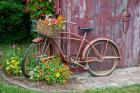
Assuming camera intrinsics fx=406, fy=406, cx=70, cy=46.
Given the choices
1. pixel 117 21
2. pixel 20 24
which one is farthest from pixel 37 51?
pixel 20 24

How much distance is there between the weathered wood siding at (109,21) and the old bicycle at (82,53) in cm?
18

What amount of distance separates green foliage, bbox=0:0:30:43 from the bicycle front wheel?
314 centimetres

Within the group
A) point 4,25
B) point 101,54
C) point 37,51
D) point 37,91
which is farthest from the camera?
point 4,25

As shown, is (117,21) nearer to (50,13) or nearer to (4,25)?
(50,13)

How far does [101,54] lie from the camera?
916 centimetres

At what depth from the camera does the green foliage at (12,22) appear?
1123 centimetres

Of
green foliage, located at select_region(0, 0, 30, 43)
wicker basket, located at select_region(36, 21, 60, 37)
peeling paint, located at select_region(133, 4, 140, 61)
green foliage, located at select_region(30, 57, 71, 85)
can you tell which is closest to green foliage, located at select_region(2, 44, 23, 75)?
green foliage, located at select_region(30, 57, 71, 85)

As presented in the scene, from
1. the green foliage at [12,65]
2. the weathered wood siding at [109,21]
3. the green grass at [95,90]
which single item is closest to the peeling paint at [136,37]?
the weathered wood siding at [109,21]

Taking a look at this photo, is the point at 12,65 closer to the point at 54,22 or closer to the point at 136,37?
the point at 54,22

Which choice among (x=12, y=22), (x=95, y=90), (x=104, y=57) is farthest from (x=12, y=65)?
(x=12, y=22)

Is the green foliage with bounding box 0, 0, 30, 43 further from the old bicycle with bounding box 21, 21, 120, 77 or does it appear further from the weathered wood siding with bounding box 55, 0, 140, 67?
the old bicycle with bounding box 21, 21, 120, 77

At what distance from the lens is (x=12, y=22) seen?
1146 centimetres

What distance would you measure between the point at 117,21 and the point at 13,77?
2683 millimetres

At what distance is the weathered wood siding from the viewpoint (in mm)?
8789
